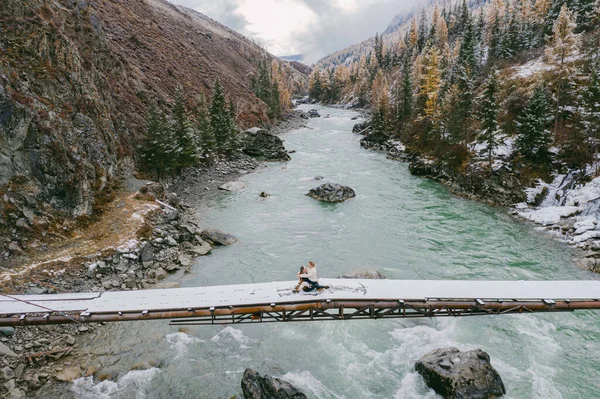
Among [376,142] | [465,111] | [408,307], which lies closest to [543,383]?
[408,307]

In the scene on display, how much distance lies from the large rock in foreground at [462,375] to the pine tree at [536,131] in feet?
109

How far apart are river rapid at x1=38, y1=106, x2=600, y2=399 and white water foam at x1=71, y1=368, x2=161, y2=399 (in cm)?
4

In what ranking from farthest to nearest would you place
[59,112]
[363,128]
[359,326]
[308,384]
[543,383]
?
[363,128] < [59,112] < [359,326] < [308,384] < [543,383]

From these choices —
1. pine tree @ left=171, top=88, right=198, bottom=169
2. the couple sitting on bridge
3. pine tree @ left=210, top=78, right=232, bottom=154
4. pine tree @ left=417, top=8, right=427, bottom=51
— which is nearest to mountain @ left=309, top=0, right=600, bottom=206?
pine tree @ left=210, top=78, right=232, bottom=154

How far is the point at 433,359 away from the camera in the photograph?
604 inches

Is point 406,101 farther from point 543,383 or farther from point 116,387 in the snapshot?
point 116,387

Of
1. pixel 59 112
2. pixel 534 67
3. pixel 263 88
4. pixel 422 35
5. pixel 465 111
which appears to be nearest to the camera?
pixel 59 112

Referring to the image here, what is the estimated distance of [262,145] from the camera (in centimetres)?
6347

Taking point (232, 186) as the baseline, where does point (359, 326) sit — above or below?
below

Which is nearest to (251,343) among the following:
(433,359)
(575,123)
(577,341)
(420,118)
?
(433,359)

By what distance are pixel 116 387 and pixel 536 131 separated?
45.3 metres

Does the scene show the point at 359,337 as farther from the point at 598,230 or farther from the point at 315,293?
the point at 598,230

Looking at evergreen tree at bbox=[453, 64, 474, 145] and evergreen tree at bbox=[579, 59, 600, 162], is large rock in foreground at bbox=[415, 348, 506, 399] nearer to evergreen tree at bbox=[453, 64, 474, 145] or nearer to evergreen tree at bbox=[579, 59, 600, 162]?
evergreen tree at bbox=[579, 59, 600, 162]

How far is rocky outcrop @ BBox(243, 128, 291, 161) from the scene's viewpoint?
61.2 metres
